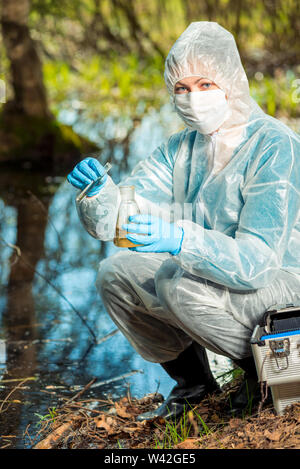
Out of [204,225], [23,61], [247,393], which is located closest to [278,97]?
[23,61]

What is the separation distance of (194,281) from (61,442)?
2.35ft

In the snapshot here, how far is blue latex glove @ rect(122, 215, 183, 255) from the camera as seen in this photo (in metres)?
2.32

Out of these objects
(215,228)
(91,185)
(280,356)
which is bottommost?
(280,356)

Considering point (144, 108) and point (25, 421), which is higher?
point (144, 108)

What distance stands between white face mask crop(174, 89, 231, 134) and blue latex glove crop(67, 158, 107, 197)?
0.36 metres

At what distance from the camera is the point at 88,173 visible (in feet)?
8.37

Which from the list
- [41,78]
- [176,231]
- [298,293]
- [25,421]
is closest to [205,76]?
[176,231]

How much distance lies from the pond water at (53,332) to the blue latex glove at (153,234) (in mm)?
889

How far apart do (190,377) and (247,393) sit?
11.6 inches

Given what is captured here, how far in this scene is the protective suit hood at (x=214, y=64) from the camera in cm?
257

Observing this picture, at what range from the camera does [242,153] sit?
8.52 feet

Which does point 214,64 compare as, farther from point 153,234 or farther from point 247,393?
point 247,393
